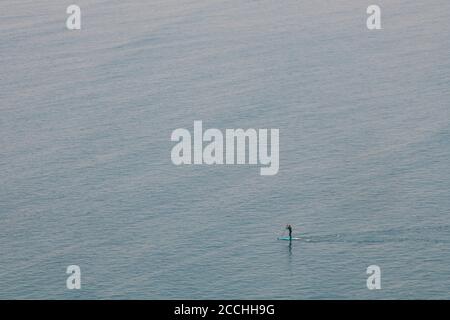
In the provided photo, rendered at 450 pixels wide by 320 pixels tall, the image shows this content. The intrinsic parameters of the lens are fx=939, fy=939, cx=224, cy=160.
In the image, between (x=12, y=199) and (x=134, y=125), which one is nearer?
(x=12, y=199)

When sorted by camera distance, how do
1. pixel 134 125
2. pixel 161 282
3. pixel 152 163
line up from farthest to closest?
pixel 134 125 < pixel 152 163 < pixel 161 282

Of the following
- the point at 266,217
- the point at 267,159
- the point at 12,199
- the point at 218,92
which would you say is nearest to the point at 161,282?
the point at 266,217

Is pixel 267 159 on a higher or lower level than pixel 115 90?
lower
